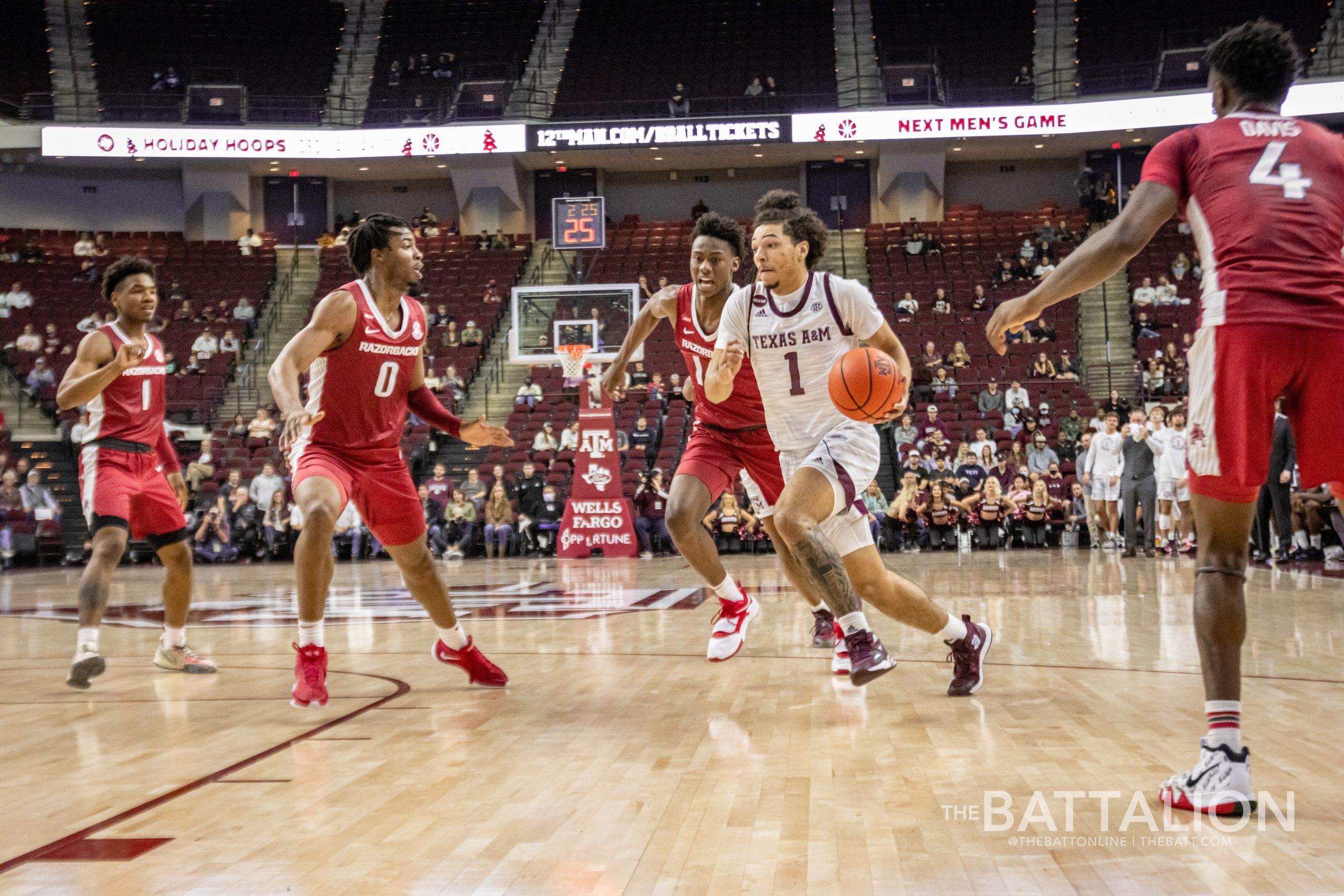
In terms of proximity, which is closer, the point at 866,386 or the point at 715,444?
the point at 866,386

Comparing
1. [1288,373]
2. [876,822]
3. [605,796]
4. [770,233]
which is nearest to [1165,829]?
[876,822]

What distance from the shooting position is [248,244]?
27.6 m

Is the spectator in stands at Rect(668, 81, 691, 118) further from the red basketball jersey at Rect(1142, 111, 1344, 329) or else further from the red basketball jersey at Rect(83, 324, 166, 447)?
the red basketball jersey at Rect(1142, 111, 1344, 329)

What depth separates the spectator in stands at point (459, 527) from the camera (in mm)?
16938

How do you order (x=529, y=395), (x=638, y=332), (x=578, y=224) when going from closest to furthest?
(x=638, y=332) → (x=578, y=224) → (x=529, y=395)

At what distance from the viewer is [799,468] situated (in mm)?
4707

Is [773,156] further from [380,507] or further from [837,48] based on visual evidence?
[380,507]

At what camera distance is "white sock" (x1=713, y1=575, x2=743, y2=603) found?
5895 millimetres

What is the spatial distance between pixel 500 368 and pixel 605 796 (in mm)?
19929

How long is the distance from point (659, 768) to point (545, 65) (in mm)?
27805

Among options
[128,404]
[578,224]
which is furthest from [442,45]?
[128,404]

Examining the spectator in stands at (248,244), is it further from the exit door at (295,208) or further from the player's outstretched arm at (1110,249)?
the player's outstretched arm at (1110,249)

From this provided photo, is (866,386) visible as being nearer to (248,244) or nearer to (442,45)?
(248,244)

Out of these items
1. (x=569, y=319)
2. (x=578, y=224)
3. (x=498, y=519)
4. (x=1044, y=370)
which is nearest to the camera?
(x=498, y=519)
